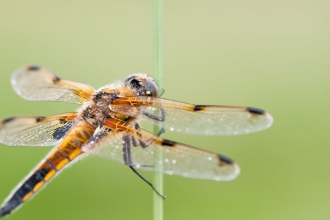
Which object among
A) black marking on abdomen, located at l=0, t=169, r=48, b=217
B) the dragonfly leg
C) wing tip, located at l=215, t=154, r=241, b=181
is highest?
the dragonfly leg

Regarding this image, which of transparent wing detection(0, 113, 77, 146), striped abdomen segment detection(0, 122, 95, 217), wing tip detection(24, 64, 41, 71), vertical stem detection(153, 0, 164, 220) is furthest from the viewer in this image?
wing tip detection(24, 64, 41, 71)

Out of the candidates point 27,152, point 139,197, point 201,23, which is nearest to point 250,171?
point 139,197

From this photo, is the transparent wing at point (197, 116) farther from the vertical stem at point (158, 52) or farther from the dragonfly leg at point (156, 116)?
the vertical stem at point (158, 52)

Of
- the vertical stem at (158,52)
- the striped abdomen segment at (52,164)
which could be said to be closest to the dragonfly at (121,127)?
the striped abdomen segment at (52,164)

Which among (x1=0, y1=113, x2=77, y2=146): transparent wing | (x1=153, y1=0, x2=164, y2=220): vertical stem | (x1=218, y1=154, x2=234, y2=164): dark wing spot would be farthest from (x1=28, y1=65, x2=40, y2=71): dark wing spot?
(x1=218, y1=154, x2=234, y2=164): dark wing spot

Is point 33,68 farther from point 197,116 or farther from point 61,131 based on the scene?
point 197,116

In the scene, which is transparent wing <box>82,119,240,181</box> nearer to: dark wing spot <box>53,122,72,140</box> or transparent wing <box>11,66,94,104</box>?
dark wing spot <box>53,122,72,140</box>

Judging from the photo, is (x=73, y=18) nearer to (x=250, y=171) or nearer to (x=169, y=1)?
(x=169, y=1)

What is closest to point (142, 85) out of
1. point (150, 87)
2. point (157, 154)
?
point (150, 87)
